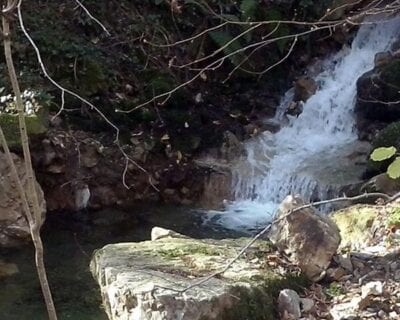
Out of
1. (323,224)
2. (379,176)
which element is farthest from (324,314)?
(379,176)

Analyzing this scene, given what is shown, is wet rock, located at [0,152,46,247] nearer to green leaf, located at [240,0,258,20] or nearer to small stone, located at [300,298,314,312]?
small stone, located at [300,298,314,312]

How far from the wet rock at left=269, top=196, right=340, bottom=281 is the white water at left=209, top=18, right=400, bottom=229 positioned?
3123 millimetres

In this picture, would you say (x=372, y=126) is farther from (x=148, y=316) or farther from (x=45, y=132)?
(x=148, y=316)

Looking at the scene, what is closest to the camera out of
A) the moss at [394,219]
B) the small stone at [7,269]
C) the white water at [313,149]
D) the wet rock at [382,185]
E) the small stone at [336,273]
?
the small stone at [336,273]

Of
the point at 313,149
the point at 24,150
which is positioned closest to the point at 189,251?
the point at 24,150

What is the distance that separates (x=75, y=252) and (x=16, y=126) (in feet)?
4.44

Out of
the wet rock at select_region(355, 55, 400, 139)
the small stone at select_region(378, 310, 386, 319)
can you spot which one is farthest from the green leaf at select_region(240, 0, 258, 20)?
the small stone at select_region(378, 310, 386, 319)

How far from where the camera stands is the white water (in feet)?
23.9

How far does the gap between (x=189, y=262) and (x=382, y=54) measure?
6279 mm

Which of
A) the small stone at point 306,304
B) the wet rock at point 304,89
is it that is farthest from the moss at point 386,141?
the small stone at point 306,304

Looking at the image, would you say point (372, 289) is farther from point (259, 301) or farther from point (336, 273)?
point (259, 301)

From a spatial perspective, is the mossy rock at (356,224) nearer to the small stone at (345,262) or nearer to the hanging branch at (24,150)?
the small stone at (345,262)

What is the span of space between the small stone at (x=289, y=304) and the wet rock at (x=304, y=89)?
5848 mm

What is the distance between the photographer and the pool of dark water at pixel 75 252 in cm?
484
